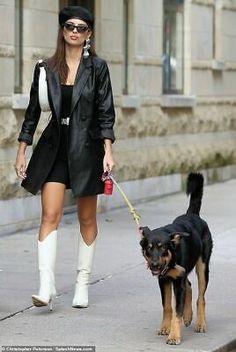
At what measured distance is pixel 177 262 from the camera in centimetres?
824

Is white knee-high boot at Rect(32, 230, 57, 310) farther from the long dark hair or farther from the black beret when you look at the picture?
the black beret

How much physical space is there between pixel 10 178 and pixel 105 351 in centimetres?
610

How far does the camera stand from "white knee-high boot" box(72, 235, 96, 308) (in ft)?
31.1

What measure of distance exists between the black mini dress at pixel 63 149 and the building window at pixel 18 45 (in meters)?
5.13

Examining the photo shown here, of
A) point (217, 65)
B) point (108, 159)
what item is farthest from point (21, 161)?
point (217, 65)

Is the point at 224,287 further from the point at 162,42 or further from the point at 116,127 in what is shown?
the point at 162,42

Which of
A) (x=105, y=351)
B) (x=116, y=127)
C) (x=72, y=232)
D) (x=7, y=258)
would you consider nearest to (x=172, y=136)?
(x=116, y=127)

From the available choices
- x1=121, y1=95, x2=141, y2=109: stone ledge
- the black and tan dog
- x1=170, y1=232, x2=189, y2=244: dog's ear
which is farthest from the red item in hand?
x1=121, y1=95, x2=141, y2=109: stone ledge

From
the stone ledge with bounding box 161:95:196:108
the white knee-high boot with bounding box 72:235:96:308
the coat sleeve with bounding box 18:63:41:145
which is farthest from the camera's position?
the stone ledge with bounding box 161:95:196:108

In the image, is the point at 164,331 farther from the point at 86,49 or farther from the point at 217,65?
the point at 217,65

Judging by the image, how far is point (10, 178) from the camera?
13.9 m

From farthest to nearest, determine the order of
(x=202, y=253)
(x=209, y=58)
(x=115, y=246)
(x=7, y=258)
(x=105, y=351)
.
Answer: (x=209, y=58) → (x=115, y=246) → (x=7, y=258) → (x=202, y=253) → (x=105, y=351)

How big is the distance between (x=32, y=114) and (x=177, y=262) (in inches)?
74.1

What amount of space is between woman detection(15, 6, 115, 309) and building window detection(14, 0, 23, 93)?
5063mm
